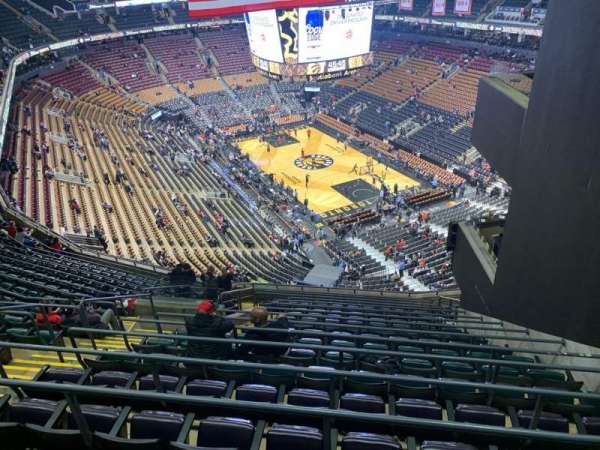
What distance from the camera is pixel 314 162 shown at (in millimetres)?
A: 37656

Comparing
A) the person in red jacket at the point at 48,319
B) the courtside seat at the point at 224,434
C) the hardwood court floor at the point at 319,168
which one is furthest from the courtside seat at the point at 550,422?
the hardwood court floor at the point at 319,168

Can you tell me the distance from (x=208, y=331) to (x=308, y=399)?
76.1 inches

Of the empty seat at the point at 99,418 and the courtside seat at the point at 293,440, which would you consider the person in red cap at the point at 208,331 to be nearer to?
the empty seat at the point at 99,418

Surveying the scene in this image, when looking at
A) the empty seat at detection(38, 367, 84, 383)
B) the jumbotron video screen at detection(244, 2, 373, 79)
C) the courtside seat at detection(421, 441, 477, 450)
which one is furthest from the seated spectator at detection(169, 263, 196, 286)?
the jumbotron video screen at detection(244, 2, 373, 79)

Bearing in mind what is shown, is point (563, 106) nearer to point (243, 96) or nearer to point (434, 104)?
point (434, 104)

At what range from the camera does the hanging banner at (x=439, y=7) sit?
44.8 metres

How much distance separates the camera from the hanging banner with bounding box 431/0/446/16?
44.8m

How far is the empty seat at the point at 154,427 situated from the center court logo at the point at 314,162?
3345cm

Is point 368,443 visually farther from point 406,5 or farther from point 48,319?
A: point 406,5

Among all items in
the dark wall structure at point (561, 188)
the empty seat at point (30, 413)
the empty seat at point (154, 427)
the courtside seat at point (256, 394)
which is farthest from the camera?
the dark wall structure at point (561, 188)

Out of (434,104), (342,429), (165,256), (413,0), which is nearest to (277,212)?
(165,256)

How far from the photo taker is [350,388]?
4840mm

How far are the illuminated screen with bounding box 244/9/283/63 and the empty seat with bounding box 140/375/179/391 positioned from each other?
2865 centimetres

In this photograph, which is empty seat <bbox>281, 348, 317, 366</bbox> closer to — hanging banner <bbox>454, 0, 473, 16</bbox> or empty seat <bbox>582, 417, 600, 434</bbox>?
empty seat <bbox>582, 417, 600, 434</bbox>
